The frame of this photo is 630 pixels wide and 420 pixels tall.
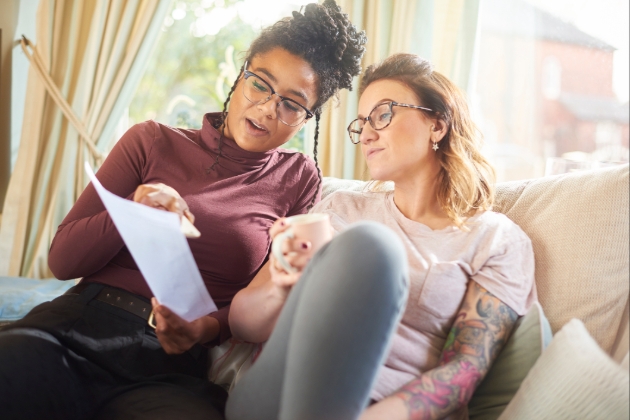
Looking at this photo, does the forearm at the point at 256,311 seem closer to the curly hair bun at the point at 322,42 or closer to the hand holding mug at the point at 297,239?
the hand holding mug at the point at 297,239

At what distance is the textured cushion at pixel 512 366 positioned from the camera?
3.51 feet

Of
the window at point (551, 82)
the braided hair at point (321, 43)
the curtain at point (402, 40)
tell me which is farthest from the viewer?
the curtain at point (402, 40)

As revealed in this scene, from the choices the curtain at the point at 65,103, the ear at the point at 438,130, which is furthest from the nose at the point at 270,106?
the curtain at the point at 65,103

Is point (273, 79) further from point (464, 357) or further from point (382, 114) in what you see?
point (464, 357)

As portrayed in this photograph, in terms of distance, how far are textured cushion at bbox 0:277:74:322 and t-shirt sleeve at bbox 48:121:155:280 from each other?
2.53 ft

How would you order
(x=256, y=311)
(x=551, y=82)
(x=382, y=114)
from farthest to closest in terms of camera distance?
(x=551, y=82), (x=382, y=114), (x=256, y=311)

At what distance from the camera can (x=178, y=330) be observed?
1.19m

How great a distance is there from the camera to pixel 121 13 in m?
2.82

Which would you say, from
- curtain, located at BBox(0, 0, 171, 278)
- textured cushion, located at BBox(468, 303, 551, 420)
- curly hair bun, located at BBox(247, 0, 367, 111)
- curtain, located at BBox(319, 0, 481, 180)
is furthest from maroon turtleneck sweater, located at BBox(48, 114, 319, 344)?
curtain, located at BBox(0, 0, 171, 278)

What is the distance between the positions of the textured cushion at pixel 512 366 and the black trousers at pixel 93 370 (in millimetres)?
580

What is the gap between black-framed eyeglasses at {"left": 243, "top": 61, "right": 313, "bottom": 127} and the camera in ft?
4.69

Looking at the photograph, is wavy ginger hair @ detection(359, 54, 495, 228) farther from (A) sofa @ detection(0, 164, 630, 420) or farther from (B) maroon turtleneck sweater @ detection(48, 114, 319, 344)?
(B) maroon turtleneck sweater @ detection(48, 114, 319, 344)

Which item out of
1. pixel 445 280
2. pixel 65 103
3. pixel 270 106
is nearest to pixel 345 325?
pixel 445 280

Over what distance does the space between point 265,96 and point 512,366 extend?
0.89 m
